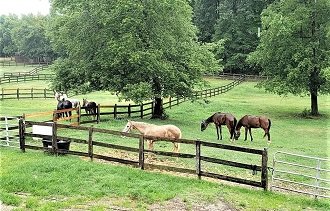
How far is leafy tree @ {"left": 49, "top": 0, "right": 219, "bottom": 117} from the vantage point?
20.9 metres

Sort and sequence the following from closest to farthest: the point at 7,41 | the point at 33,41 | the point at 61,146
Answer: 1. the point at 61,146
2. the point at 33,41
3. the point at 7,41

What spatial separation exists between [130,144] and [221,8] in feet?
174

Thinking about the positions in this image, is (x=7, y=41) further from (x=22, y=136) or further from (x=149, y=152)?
(x=149, y=152)

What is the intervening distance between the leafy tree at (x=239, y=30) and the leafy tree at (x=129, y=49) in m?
39.1

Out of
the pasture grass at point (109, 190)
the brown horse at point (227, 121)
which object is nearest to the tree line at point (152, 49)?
the brown horse at point (227, 121)

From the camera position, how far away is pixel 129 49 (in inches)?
808

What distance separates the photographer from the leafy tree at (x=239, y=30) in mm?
61062

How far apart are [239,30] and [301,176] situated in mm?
52430

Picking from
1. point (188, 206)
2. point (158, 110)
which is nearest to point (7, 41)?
point (158, 110)

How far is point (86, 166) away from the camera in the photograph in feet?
33.3

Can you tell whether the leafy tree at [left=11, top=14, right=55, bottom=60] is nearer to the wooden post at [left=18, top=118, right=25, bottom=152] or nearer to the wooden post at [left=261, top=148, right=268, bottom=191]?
the wooden post at [left=18, top=118, right=25, bottom=152]

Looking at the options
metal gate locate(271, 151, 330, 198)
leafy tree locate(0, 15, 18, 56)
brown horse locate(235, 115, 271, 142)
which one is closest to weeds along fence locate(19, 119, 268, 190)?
metal gate locate(271, 151, 330, 198)

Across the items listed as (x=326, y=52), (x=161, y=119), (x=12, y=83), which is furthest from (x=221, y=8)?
(x=161, y=119)

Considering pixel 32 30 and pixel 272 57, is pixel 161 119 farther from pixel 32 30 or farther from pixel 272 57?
pixel 32 30
